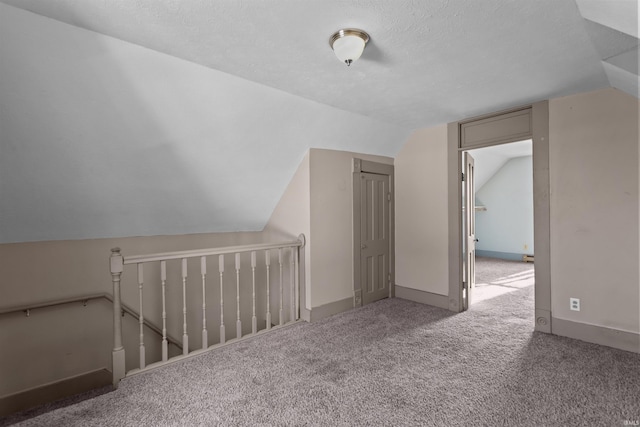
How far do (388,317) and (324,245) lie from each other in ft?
3.60

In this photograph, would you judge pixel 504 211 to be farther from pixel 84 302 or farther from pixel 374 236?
pixel 84 302

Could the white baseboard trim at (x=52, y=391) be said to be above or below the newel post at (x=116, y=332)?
below

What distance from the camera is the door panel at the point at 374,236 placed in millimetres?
4105

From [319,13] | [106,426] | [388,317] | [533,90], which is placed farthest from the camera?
[388,317]

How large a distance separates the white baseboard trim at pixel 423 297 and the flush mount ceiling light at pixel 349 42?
10.3ft

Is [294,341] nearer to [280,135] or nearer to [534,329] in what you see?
[280,135]

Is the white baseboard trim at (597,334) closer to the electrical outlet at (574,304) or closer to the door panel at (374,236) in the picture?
the electrical outlet at (574,304)

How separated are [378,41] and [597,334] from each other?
3.16 m

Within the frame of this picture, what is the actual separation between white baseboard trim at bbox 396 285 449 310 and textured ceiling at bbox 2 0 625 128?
238 cm

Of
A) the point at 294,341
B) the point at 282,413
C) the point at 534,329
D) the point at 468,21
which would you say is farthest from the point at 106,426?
the point at 534,329

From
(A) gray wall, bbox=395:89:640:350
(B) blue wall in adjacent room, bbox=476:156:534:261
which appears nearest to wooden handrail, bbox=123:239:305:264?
(A) gray wall, bbox=395:89:640:350

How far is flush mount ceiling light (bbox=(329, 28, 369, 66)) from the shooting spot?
6.03 feet

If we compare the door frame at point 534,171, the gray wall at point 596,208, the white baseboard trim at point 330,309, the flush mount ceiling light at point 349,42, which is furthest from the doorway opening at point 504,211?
the flush mount ceiling light at point 349,42

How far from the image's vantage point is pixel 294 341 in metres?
3.01
